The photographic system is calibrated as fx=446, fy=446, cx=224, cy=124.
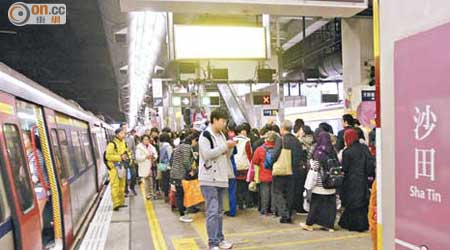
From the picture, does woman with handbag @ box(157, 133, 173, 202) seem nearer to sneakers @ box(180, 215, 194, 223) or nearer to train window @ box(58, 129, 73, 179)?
sneakers @ box(180, 215, 194, 223)

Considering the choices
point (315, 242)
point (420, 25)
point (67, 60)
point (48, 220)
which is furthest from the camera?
point (67, 60)

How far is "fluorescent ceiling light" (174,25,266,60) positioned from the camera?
6.39 metres

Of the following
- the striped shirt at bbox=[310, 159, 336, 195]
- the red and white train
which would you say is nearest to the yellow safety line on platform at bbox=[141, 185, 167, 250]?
the red and white train

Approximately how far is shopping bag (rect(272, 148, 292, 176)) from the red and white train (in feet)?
9.07

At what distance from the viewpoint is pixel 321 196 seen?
555 centimetres

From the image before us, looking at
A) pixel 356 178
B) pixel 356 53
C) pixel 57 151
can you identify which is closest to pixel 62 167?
pixel 57 151

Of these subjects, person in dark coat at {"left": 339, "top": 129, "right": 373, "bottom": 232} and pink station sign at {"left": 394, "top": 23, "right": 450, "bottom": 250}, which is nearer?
pink station sign at {"left": 394, "top": 23, "right": 450, "bottom": 250}

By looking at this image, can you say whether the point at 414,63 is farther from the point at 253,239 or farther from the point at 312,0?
the point at 253,239

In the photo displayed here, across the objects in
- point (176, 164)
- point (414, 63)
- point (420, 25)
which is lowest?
point (176, 164)

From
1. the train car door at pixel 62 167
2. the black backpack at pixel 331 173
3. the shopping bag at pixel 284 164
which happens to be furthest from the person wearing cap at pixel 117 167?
the black backpack at pixel 331 173

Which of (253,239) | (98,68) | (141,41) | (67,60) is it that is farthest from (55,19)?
(98,68)

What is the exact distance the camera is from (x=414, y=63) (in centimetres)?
141

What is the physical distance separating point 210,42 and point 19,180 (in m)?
3.56

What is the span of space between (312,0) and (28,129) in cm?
302
